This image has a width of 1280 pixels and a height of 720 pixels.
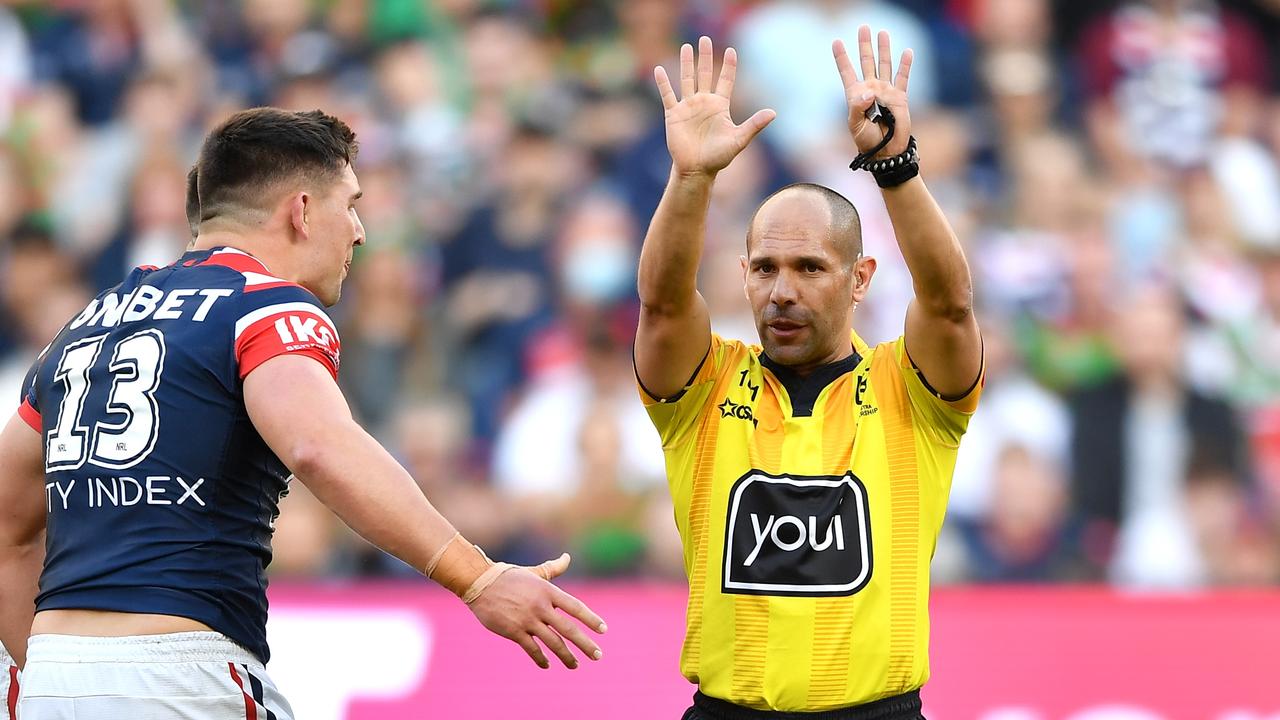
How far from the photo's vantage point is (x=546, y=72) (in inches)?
442

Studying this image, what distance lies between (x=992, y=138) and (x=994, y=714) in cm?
514

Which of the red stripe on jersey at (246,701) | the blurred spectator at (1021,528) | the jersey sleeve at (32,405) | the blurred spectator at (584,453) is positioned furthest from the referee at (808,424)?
the blurred spectator at (584,453)

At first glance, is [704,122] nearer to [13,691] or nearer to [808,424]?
[808,424]

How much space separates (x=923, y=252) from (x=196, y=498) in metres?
2.05

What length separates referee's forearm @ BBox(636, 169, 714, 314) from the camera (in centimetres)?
444

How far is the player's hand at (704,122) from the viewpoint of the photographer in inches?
175

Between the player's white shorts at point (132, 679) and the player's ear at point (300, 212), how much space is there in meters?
1.10

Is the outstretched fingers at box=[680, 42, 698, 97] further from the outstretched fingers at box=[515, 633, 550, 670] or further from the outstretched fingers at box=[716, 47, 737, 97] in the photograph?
the outstretched fingers at box=[515, 633, 550, 670]

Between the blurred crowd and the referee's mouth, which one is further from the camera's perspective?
the blurred crowd

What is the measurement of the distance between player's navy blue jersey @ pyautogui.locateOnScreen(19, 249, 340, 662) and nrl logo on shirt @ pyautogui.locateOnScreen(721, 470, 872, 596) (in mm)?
1287

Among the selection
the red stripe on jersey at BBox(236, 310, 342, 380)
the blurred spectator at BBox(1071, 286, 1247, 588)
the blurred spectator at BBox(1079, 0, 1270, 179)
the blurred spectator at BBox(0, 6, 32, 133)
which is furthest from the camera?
the blurred spectator at BBox(0, 6, 32, 133)

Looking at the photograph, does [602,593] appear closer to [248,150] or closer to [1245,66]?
[248,150]

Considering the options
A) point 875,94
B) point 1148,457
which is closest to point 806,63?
point 1148,457

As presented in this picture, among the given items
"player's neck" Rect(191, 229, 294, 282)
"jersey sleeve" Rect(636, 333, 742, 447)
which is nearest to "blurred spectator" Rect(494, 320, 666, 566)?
"jersey sleeve" Rect(636, 333, 742, 447)
